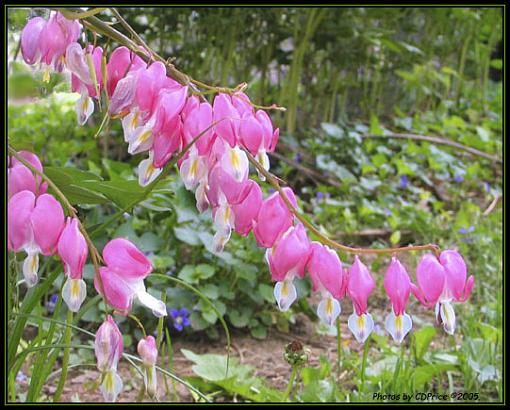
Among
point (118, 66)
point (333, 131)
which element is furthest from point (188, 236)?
point (333, 131)

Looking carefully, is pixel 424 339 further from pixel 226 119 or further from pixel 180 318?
pixel 226 119

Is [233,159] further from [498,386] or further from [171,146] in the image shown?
[498,386]

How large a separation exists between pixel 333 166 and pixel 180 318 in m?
1.47

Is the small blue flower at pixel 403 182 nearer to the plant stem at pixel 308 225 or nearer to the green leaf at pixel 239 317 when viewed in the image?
the green leaf at pixel 239 317

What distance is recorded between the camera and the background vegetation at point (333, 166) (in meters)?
1.55

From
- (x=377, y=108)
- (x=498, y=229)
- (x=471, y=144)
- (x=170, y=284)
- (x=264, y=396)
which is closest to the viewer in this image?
(x=264, y=396)

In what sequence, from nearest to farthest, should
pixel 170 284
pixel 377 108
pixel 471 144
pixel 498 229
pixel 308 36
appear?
pixel 170 284 < pixel 498 229 < pixel 308 36 < pixel 471 144 < pixel 377 108

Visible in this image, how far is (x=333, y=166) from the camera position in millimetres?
3049

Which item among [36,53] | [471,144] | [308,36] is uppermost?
[36,53]

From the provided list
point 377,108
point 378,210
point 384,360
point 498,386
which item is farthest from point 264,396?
point 377,108

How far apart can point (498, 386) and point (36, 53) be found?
1155 mm

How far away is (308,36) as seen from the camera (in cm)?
323

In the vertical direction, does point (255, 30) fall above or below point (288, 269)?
below

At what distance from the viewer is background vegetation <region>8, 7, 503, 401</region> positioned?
155cm
